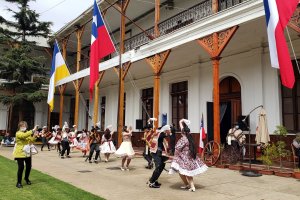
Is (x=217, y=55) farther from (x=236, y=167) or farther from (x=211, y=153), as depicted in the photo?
(x=236, y=167)

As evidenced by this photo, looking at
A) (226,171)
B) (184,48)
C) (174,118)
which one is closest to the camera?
(226,171)

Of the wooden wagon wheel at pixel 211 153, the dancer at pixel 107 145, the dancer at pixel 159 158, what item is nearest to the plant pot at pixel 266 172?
the wooden wagon wheel at pixel 211 153

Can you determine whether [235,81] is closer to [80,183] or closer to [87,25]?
[80,183]

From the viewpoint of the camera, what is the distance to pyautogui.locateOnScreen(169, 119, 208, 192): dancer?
6785mm

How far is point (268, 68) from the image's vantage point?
39.1 ft

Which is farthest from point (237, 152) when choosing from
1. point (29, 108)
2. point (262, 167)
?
point (29, 108)

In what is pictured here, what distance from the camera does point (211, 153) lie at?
1035cm

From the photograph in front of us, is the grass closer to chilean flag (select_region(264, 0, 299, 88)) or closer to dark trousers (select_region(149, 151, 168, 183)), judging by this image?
dark trousers (select_region(149, 151, 168, 183))

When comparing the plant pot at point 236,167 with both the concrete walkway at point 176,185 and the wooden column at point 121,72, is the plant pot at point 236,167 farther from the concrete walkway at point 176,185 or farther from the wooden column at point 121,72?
the wooden column at point 121,72

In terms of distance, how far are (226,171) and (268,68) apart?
15.5 feet

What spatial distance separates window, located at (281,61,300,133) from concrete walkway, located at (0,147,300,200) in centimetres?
A: 345

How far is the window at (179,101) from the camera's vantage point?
16.3 meters

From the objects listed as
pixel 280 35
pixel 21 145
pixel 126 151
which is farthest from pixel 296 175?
pixel 21 145

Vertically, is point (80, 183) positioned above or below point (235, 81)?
below
